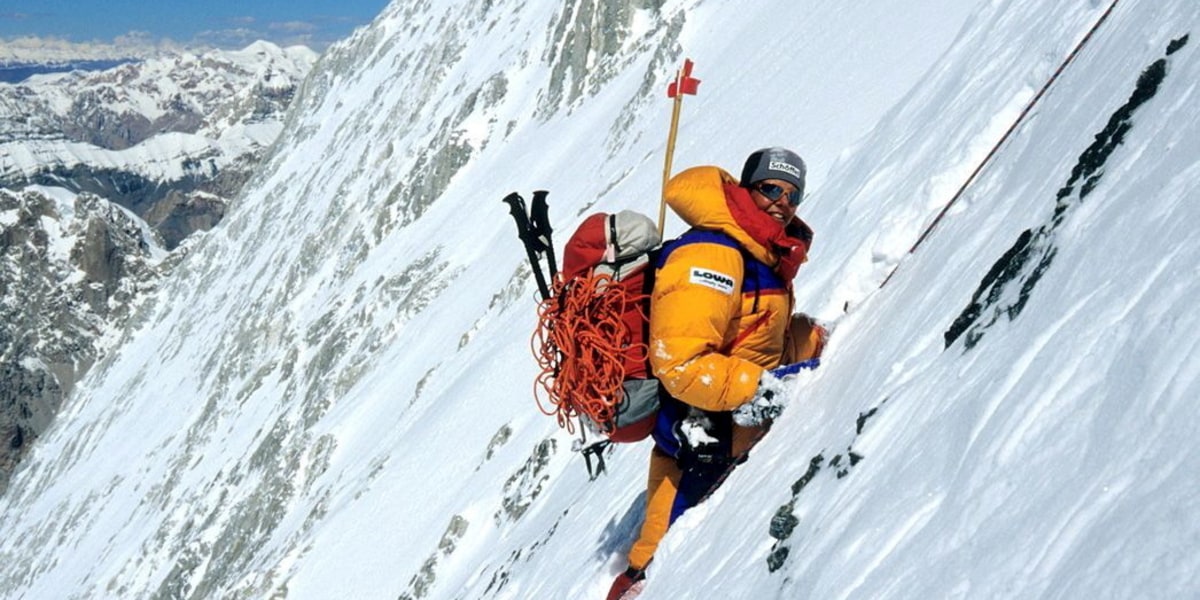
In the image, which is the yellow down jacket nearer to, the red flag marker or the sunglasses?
the sunglasses

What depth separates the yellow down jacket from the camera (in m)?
5.20

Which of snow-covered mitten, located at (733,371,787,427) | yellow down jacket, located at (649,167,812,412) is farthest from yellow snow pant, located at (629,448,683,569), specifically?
yellow down jacket, located at (649,167,812,412)

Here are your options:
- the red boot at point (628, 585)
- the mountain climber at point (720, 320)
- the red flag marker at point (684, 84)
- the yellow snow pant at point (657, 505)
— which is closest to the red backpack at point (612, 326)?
the mountain climber at point (720, 320)

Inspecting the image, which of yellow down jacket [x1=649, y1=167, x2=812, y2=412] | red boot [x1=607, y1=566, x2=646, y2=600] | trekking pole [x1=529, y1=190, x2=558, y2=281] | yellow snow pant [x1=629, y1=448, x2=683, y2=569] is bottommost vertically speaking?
red boot [x1=607, y1=566, x2=646, y2=600]

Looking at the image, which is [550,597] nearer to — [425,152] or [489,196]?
[489,196]

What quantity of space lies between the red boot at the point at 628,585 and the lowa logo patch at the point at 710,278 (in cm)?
210

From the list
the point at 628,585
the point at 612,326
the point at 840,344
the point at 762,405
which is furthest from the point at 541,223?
the point at 628,585

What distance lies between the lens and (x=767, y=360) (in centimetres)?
588

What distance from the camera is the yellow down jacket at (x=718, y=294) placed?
5.20 meters

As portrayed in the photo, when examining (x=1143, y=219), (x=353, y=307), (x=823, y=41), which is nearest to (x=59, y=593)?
(x=353, y=307)

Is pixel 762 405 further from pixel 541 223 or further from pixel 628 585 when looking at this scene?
pixel 541 223

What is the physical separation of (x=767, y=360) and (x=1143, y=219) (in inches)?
105

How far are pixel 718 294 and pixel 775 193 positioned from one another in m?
0.77

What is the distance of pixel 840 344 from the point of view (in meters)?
6.13
